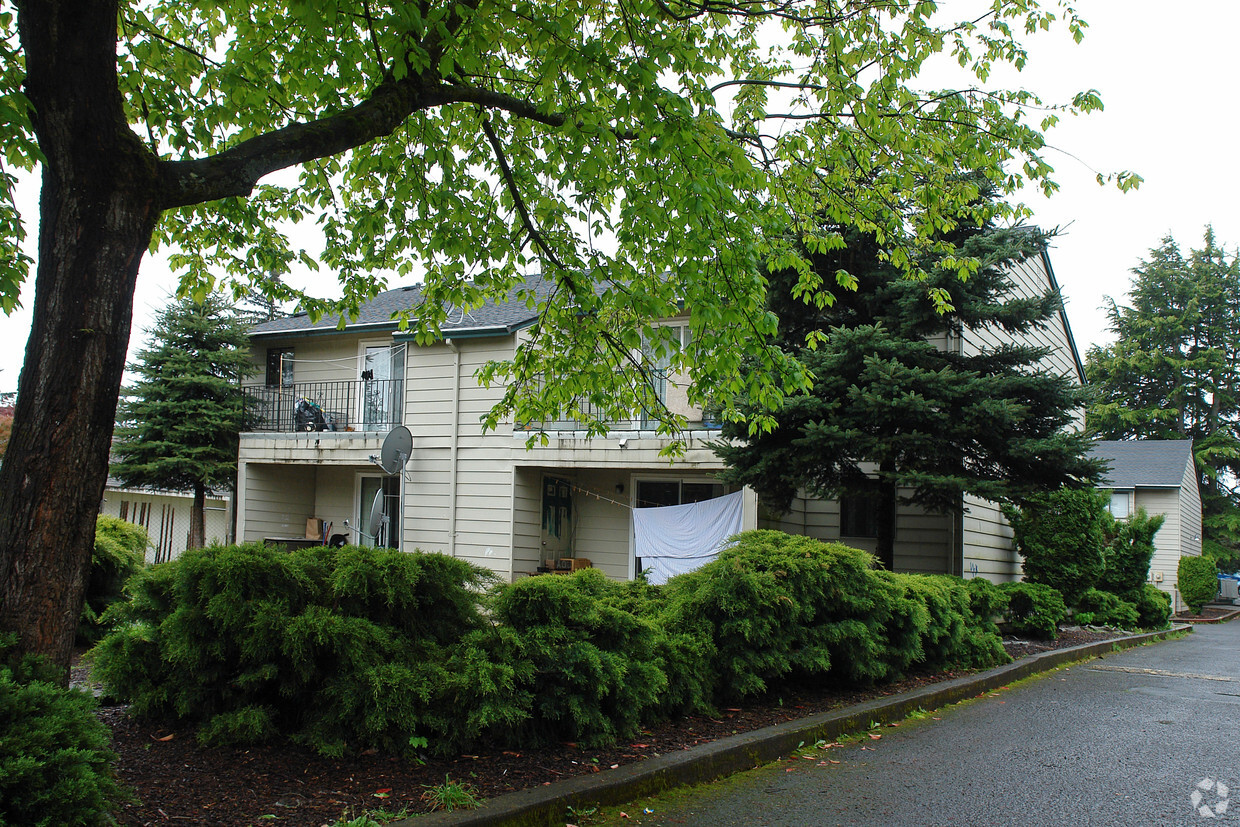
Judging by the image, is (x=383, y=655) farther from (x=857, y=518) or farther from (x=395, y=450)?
(x=857, y=518)

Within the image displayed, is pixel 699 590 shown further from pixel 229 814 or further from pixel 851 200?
pixel 851 200

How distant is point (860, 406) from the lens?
411 inches

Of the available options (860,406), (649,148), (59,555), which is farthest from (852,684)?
A: (59,555)

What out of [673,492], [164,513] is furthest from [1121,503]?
[164,513]

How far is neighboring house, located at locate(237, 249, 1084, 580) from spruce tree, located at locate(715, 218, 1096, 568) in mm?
2217

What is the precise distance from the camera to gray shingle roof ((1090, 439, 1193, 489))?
28.2 metres

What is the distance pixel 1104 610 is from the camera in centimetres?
1512

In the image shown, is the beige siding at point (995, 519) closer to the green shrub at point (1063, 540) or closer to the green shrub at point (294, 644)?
the green shrub at point (1063, 540)

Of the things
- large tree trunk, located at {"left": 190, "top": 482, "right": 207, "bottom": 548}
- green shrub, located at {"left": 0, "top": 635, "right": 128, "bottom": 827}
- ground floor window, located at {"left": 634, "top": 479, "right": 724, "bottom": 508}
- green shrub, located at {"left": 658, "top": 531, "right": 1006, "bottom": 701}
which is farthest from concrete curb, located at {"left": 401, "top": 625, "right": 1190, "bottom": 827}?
large tree trunk, located at {"left": 190, "top": 482, "right": 207, "bottom": 548}

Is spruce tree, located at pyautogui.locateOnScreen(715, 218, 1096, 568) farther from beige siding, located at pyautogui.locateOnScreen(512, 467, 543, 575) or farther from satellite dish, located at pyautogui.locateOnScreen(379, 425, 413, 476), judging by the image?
satellite dish, located at pyautogui.locateOnScreen(379, 425, 413, 476)

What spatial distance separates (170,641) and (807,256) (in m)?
9.63

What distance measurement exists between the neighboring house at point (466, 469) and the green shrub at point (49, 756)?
1099cm

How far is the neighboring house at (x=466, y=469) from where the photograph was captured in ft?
48.2

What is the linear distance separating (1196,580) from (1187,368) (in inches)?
793
